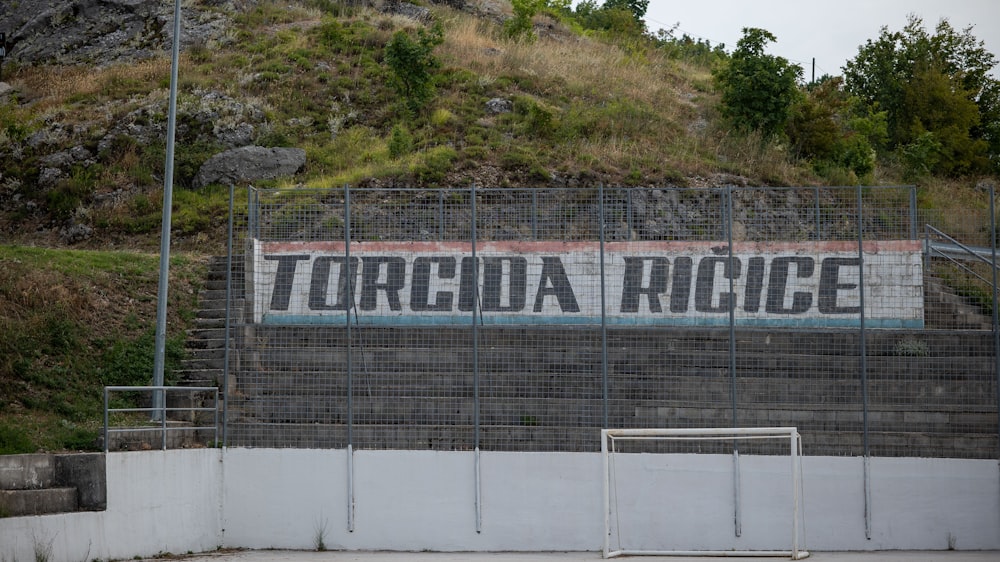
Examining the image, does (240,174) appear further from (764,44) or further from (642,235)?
(764,44)

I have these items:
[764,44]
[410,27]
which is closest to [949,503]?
[764,44]

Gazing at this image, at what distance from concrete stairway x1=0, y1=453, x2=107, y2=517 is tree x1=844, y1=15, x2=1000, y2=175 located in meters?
31.3

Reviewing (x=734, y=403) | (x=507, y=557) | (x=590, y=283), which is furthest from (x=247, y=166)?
(x=734, y=403)

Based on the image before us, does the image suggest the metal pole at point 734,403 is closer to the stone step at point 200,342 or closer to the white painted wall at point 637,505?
the white painted wall at point 637,505

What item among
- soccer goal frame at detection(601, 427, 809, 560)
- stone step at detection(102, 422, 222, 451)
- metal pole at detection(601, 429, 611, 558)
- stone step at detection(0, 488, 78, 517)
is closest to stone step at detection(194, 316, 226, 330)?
stone step at detection(102, 422, 222, 451)

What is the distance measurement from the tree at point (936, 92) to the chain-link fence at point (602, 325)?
21.5m

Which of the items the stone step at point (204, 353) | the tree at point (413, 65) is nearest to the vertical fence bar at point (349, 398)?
the stone step at point (204, 353)

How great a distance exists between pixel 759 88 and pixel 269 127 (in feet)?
49.4

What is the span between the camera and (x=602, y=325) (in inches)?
627

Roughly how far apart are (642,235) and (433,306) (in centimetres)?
394

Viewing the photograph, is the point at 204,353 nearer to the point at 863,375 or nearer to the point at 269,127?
→ the point at 863,375

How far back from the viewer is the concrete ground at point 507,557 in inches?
564

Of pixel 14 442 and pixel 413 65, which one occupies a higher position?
pixel 413 65

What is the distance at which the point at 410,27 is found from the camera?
1470 inches
